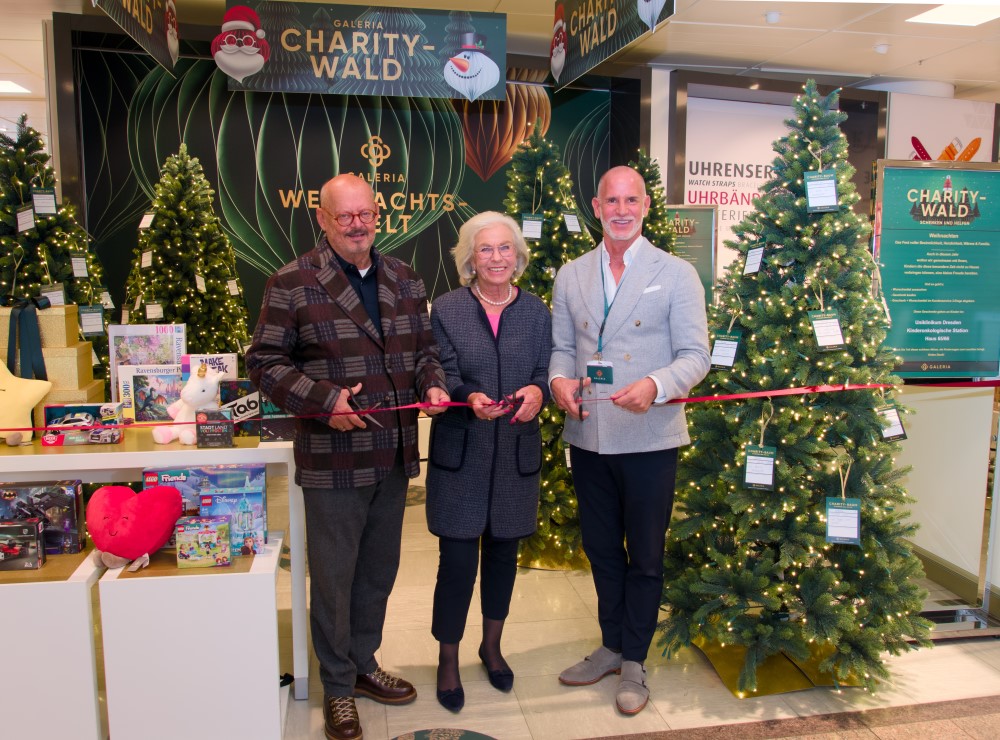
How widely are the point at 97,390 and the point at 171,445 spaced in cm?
86

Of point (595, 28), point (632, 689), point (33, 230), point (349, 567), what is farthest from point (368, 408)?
point (33, 230)

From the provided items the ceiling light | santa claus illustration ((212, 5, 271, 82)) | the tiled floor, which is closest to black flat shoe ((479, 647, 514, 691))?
the tiled floor

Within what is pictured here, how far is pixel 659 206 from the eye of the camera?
5.96 m

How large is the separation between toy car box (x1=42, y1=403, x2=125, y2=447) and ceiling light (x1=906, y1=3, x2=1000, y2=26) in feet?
21.7

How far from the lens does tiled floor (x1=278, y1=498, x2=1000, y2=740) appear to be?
2777mm

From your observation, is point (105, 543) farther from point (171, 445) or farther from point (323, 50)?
point (323, 50)

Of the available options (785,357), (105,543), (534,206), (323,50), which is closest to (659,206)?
(534,206)

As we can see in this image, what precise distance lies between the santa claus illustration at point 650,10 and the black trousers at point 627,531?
1890 millimetres

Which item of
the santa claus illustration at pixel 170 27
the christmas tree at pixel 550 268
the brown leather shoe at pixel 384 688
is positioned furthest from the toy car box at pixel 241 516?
the santa claus illustration at pixel 170 27

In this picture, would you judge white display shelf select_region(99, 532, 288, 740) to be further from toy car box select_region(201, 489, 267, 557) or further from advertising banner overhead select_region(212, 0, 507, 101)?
advertising banner overhead select_region(212, 0, 507, 101)

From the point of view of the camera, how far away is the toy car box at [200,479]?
268 cm

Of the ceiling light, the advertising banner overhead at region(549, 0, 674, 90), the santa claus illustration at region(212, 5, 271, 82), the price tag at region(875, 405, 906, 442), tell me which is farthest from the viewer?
the ceiling light

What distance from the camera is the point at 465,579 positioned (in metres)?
2.78

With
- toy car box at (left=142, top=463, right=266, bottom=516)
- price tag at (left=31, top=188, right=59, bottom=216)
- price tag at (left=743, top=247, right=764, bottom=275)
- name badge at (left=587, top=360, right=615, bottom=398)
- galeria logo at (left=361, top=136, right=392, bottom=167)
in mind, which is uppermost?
galeria logo at (left=361, top=136, right=392, bottom=167)
